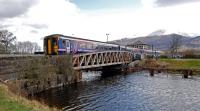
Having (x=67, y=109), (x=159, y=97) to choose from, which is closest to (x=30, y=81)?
(x=67, y=109)

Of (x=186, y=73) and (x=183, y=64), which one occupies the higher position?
(x=183, y=64)

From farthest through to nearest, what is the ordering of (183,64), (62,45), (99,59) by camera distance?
1. (183,64)
2. (99,59)
3. (62,45)

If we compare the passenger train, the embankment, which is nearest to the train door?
the passenger train

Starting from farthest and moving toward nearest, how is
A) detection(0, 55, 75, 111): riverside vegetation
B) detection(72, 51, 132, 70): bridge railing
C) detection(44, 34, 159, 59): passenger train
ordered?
detection(72, 51, 132, 70): bridge railing, detection(44, 34, 159, 59): passenger train, detection(0, 55, 75, 111): riverside vegetation

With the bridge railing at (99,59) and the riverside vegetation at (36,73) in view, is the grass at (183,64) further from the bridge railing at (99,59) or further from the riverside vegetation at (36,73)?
the riverside vegetation at (36,73)

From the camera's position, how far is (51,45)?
73312mm

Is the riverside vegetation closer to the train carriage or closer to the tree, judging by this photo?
the train carriage

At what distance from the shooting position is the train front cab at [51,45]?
72.6 m

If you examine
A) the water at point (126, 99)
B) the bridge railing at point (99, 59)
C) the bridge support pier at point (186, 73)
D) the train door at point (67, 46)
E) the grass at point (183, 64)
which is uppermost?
the train door at point (67, 46)

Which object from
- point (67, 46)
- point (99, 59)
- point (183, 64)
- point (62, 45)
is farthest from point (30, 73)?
point (183, 64)

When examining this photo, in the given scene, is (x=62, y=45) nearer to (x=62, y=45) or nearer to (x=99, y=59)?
(x=62, y=45)

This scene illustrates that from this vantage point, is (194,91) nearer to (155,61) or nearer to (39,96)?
(39,96)

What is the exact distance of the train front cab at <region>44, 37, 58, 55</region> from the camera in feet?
238

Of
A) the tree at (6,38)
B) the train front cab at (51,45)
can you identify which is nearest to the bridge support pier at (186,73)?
the train front cab at (51,45)
